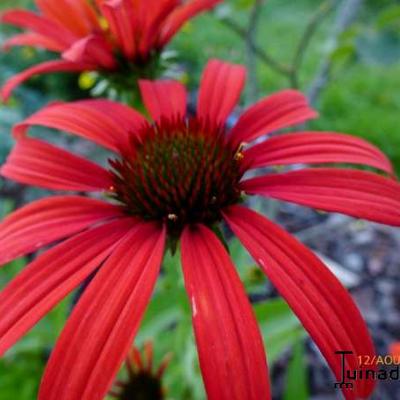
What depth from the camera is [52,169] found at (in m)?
0.66

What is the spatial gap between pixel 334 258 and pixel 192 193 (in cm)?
124

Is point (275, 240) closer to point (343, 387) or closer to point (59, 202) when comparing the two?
point (343, 387)

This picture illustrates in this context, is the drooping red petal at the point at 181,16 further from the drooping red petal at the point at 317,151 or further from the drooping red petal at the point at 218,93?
the drooping red petal at the point at 317,151

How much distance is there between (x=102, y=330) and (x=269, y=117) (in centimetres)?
38

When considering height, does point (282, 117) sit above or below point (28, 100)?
below

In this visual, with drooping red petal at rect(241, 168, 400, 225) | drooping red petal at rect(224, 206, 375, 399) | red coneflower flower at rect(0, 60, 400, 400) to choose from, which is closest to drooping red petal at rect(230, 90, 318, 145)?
red coneflower flower at rect(0, 60, 400, 400)

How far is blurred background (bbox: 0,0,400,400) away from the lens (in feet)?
3.07

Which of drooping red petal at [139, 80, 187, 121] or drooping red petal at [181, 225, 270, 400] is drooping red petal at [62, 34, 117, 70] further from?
drooping red petal at [181, 225, 270, 400]

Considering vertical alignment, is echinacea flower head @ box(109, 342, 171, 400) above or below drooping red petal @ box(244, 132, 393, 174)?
below

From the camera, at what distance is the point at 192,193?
620mm

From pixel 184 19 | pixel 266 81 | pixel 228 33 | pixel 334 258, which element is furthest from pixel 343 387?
pixel 228 33

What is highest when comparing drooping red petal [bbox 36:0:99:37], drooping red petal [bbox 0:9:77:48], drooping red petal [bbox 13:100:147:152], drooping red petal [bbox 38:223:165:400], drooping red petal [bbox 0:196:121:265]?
drooping red petal [bbox 36:0:99:37]

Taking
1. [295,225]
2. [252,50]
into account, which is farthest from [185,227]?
[295,225]

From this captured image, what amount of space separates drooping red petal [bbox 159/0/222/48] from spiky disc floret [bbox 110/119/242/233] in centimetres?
20
